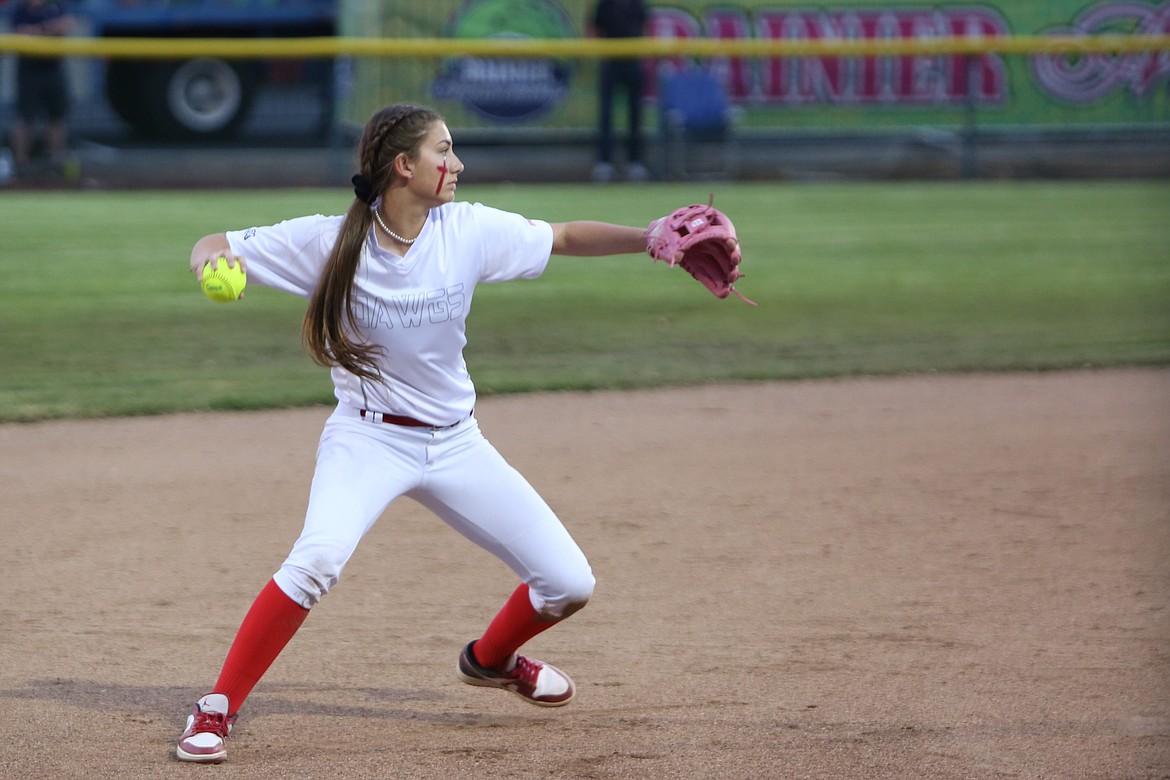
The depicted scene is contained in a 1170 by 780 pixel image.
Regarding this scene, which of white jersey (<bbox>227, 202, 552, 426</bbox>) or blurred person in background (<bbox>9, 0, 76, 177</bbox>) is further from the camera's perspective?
blurred person in background (<bbox>9, 0, 76, 177</bbox>)

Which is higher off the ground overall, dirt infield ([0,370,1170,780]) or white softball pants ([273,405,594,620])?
white softball pants ([273,405,594,620])

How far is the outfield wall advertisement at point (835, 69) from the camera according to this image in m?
16.5

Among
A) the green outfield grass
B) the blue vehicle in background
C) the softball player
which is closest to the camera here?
the softball player

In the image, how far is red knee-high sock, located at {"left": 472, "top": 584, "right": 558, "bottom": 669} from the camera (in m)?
3.58

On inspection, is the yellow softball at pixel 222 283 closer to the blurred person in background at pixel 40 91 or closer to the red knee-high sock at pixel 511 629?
the red knee-high sock at pixel 511 629

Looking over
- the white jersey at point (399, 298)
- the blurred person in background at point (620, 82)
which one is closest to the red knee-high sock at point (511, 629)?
the white jersey at point (399, 298)

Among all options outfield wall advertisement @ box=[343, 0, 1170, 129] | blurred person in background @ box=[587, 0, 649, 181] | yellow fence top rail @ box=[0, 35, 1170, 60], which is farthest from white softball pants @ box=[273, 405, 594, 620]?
outfield wall advertisement @ box=[343, 0, 1170, 129]

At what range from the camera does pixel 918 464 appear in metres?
6.20

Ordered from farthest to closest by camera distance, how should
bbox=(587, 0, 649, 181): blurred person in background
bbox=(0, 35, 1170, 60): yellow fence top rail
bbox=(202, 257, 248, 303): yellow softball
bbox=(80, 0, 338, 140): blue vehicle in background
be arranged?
bbox=(80, 0, 338, 140): blue vehicle in background, bbox=(587, 0, 649, 181): blurred person in background, bbox=(0, 35, 1170, 60): yellow fence top rail, bbox=(202, 257, 248, 303): yellow softball

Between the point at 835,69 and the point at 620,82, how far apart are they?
2723 mm

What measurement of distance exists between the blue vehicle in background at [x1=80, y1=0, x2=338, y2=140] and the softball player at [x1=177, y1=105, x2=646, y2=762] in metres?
12.8

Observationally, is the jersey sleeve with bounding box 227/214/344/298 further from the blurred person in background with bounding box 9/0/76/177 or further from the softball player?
the blurred person in background with bounding box 9/0/76/177

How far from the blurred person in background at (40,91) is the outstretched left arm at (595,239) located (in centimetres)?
1189

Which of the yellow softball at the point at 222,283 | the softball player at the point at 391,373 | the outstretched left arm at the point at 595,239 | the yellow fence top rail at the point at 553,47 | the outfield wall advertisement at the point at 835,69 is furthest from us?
the outfield wall advertisement at the point at 835,69
